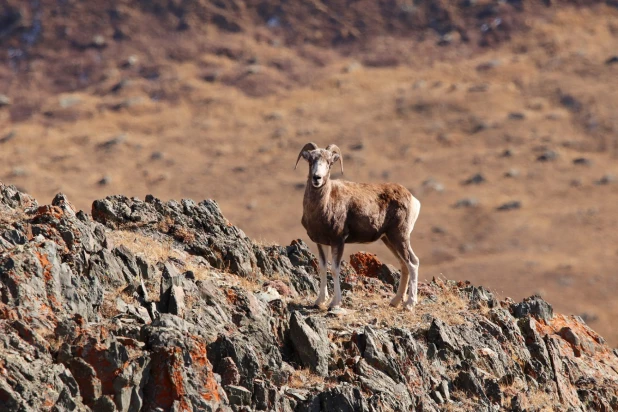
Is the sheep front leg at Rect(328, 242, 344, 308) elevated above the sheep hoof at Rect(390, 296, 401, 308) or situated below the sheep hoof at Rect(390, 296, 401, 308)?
above

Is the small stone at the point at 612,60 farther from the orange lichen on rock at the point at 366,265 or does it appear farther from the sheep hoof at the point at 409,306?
the sheep hoof at the point at 409,306

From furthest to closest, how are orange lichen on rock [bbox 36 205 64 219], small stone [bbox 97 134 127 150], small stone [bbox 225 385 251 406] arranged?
small stone [bbox 97 134 127 150], orange lichen on rock [bbox 36 205 64 219], small stone [bbox 225 385 251 406]

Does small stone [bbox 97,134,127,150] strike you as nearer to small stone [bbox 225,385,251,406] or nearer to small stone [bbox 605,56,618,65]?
small stone [bbox 605,56,618,65]

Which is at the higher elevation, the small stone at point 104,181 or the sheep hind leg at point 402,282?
the sheep hind leg at point 402,282

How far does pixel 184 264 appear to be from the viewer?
Result: 57.8ft

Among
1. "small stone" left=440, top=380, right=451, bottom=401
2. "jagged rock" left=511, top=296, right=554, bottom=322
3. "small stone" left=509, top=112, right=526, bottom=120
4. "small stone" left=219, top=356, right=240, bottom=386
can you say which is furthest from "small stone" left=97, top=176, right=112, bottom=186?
"small stone" left=219, top=356, right=240, bottom=386

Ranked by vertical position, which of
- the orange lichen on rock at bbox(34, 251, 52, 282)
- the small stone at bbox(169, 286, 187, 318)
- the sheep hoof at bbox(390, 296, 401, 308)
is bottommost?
the sheep hoof at bbox(390, 296, 401, 308)

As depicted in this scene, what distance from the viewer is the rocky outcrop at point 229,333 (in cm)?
1188

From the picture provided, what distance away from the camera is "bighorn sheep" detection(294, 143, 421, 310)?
17438 mm

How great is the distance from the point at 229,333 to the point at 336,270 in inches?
152

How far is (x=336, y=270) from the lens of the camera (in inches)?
684

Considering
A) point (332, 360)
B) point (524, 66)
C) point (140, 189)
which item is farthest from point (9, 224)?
point (524, 66)

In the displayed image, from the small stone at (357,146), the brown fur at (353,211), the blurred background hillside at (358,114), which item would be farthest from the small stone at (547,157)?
the brown fur at (353,211)

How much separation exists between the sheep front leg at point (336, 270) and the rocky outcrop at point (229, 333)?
46cm
